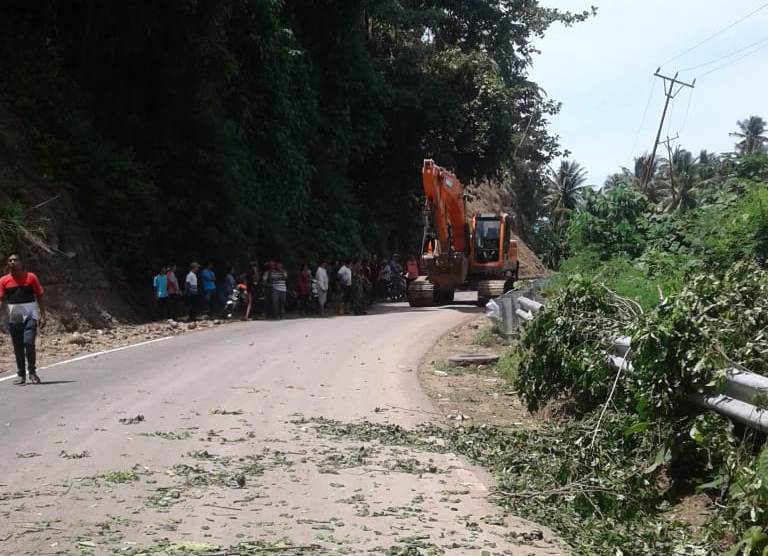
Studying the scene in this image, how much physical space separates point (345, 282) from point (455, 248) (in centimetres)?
369

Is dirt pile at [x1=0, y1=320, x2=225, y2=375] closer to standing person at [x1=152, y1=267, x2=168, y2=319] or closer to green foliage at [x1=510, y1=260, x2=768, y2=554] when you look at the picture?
standing person at [x1=152, y1=267, x2=168, y2=319]

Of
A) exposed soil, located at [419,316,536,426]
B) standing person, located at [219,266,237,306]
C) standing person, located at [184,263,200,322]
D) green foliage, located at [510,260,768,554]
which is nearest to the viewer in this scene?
green foliage, located at [510,260,768,554]

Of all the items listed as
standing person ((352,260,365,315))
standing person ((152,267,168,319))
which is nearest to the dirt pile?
standing person ((152,267,168,319))

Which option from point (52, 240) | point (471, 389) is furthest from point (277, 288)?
point (471, 389)

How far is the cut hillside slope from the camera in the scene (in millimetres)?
20688

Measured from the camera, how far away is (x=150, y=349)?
56.6 ft

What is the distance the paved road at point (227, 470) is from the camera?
5848mm

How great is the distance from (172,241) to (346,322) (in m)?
5.73

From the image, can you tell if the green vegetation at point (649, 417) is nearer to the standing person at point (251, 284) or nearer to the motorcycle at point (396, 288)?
the standing person at point (251, 284)

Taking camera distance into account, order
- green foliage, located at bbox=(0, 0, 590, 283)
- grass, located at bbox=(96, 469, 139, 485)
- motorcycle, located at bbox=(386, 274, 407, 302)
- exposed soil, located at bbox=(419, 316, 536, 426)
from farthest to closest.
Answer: motorcycle, located at bbox=(386, 274, 407, 302)
green foliage, located at bbox=(0, 0, 590, 283)
exposed soil, located at bbox=(419, 316, 536, 426)
grass, located at bbox=(96, 469, 139, 485)

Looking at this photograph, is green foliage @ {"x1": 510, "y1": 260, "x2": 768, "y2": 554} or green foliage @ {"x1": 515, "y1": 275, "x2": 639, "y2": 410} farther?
green foliage @ {"x1": 515, "y1": 275, "x2": 639, "y2": 410}

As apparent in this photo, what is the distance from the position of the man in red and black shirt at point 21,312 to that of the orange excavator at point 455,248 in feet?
51.5

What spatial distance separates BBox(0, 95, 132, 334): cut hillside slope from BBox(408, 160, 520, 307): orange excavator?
9661 millimetres

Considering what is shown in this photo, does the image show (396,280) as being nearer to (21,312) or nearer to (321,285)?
(321,285)
